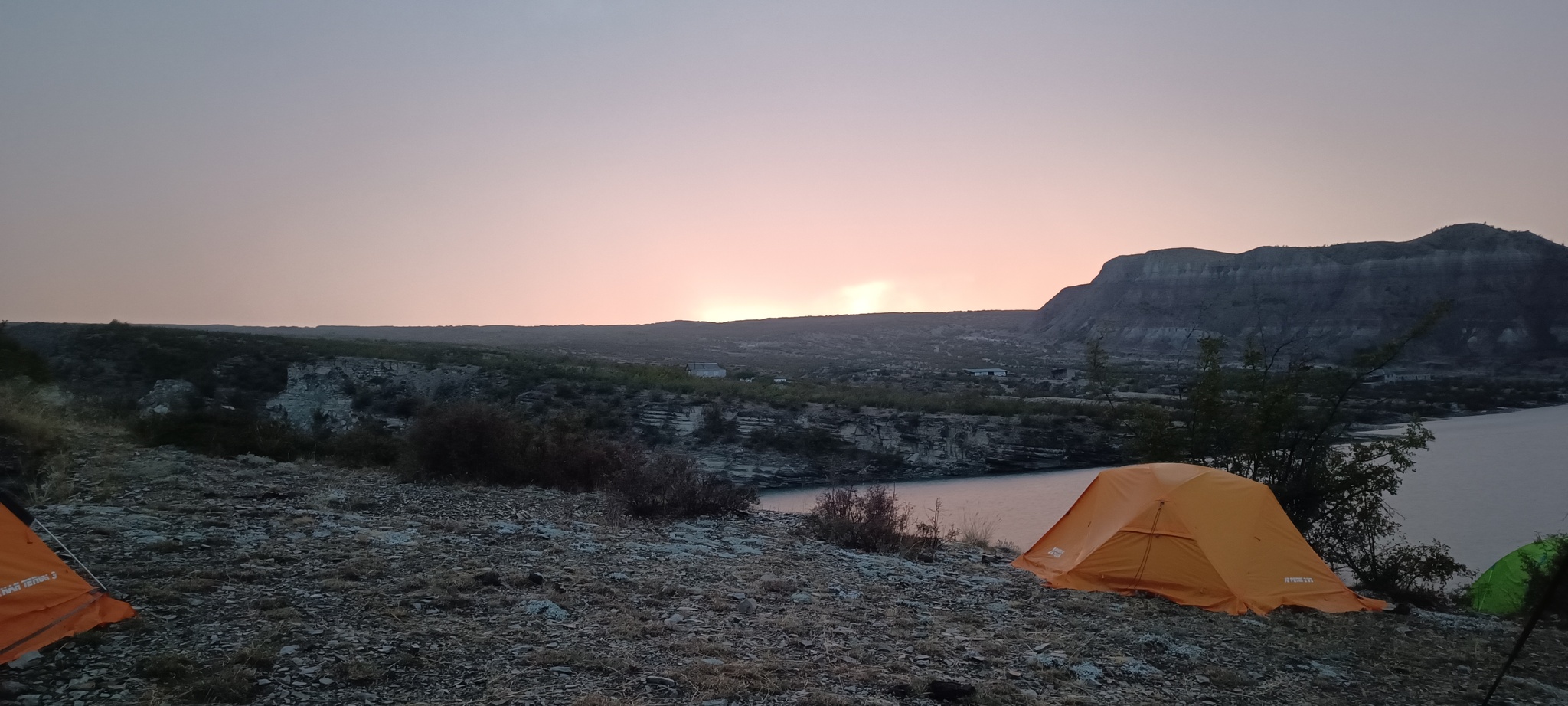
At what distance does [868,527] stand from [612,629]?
538 centimetres

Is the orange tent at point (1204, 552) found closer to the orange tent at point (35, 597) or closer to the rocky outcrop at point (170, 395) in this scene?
the orange tent at point (35, 597)

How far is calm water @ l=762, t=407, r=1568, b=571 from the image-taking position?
16.2m

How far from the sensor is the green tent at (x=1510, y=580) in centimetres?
982

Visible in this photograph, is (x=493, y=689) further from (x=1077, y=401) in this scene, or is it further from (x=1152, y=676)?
(x=1077, y=401)

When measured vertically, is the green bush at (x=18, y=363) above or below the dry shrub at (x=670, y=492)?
above

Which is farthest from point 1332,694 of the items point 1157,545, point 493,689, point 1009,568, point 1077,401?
point 1077,401

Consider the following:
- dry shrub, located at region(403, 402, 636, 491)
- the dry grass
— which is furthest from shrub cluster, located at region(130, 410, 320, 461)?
the dry grass

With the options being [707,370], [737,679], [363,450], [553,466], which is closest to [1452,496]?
[553,466]

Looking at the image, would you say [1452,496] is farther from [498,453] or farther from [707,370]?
[707,370]

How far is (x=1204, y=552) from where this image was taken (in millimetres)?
8250

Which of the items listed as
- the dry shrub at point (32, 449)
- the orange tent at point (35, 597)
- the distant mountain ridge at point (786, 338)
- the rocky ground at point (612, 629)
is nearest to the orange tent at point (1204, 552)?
the rocky ground at point (612, 629)

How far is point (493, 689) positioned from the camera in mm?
4625

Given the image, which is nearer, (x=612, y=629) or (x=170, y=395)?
(x=612, y=629)

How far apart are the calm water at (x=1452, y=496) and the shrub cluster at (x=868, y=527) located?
4766 millimetres
